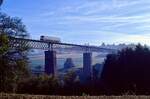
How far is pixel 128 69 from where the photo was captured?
81.0 meters

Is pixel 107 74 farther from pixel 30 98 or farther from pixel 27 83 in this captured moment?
pixel 30 98

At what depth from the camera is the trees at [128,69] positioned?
7768 cm

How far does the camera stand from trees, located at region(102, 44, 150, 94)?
77675mm

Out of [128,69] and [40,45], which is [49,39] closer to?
[40,45]

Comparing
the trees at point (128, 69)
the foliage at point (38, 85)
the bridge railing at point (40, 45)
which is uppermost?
the bridge railing at point (40, 45)

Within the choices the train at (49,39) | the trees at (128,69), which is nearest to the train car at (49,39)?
the train at (49,39)

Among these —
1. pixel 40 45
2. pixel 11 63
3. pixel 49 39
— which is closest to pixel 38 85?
pixel 11 63

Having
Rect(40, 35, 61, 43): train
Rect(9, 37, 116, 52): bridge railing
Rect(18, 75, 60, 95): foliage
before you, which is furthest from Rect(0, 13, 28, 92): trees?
Rect(40, 35, 61, 43): train

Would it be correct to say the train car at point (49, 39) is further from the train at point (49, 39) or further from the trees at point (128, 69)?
the trees at point (128, 69)

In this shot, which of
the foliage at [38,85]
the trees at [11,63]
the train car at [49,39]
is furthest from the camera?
the train car at [49,39]

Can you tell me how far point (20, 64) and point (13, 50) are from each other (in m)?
2.39

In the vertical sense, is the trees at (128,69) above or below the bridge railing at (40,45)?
below

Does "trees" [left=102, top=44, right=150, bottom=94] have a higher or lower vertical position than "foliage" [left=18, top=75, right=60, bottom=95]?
higher

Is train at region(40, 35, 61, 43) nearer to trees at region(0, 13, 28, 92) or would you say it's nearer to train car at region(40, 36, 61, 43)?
train car at region(40, 36, 61, 43)
